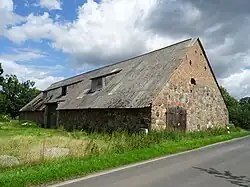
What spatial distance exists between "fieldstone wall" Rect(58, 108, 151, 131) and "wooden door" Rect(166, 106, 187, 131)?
2.01m

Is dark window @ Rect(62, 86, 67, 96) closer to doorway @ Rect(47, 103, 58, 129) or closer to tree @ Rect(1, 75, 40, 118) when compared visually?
doorway @ Rect(47, 103, 58, 129)

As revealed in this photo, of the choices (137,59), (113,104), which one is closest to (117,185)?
(113,104)

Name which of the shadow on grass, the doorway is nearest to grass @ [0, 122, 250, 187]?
the shadow on grass

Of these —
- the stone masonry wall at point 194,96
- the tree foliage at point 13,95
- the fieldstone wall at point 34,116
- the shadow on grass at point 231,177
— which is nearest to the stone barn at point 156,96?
the stone masonry wall at point 194,96

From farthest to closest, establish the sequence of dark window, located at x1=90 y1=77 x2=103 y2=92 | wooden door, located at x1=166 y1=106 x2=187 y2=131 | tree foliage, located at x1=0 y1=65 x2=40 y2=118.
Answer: tree foliage, located at x1=0 y1=65 x2=40 y2=118
dark window, located at x1=90 y1=77 x2=103 y2=92
wooden door, located at x1=166 y1=106 x2=187 y2=131

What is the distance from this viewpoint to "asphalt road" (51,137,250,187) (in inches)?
349

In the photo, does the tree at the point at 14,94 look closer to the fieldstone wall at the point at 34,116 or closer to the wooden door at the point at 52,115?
the fieldstone wall at the point at 34,116

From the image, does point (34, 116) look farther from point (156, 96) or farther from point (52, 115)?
point (156, 96)

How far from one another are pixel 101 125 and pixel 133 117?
15.0ft

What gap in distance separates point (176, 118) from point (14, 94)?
57.2 metres

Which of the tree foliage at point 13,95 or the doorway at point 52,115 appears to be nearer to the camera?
the doorway at point 52,115

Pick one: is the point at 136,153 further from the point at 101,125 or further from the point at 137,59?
the point at 137,59

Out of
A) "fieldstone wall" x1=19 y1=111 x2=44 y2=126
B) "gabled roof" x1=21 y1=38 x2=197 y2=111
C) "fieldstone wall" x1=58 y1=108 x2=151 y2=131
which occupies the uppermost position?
"gabled roof" x1=21 y1=38 x2=197 y2=111

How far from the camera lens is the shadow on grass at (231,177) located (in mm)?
8875
